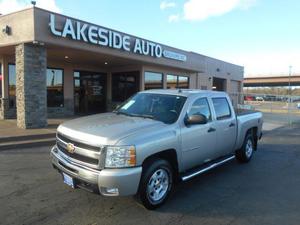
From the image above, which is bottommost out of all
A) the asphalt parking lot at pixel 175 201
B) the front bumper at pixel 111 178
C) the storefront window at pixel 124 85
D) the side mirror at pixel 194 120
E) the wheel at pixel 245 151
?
the asphalt parking lot at pixel 175 201

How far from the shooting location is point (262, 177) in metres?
6.32

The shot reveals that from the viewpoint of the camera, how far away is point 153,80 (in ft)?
66.0

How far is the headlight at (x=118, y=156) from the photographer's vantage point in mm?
3889

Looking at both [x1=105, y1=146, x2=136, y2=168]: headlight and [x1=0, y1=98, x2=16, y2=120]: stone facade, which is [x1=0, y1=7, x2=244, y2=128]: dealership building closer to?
[x1=0, y1=98, x2=16, y2=120]: stone facade

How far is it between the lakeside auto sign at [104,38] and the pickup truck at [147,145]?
715 centimetres

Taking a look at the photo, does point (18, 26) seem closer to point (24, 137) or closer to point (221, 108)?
point (24, 137)

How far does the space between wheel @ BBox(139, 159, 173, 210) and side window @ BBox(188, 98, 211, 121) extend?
1269mm

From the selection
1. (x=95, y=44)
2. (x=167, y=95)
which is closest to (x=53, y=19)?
(x=95, y=44)

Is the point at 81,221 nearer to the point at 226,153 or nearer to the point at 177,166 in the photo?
the point at 177,166

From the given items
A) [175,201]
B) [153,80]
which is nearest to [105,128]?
[175,201]

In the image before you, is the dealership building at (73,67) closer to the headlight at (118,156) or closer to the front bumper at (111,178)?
the front bumper at (111,178)

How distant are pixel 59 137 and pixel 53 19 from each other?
797 centimetres

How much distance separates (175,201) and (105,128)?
1800mm

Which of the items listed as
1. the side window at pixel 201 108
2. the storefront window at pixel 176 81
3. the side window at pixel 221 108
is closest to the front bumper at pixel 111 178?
the side window at pixel 201 108
